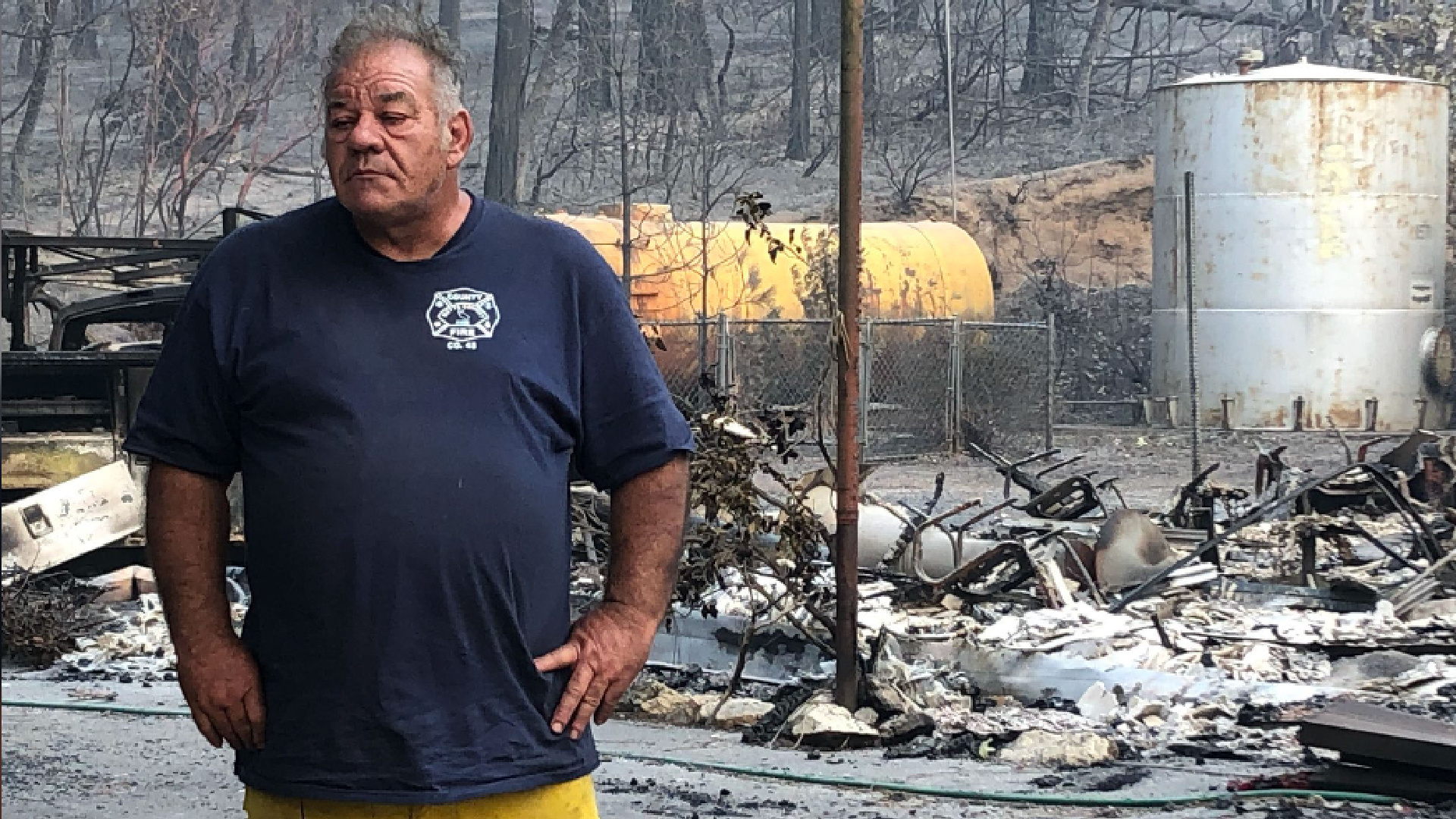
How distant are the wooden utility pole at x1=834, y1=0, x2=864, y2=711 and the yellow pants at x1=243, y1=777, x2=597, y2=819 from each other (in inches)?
169

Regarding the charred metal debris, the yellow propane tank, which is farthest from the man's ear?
the yellow propane tank

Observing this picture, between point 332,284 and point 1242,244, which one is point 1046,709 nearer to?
point 332,284

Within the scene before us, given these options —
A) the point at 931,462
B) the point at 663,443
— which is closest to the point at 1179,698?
the point at 663,443

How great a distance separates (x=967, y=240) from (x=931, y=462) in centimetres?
360

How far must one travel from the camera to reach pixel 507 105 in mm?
29188

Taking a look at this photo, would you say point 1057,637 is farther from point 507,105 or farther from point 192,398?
point 507,105

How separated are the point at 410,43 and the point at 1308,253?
66.5 feet

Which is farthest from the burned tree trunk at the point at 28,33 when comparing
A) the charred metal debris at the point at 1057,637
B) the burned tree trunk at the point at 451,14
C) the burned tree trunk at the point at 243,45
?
the charred metal debris at the point at 1057,637

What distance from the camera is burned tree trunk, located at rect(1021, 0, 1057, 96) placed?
37688mm

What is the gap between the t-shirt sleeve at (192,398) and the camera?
A: 2736mm

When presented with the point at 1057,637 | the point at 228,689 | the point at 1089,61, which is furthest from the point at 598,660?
the point at 1089,61

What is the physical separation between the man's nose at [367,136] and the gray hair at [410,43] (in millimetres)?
108

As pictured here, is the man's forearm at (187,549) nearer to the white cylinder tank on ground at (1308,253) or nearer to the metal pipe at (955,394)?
the metal pipe at (955,394)

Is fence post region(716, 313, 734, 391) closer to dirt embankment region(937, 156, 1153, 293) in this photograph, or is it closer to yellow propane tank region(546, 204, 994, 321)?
yellow propane tank region(546, 204, 994, 321)
